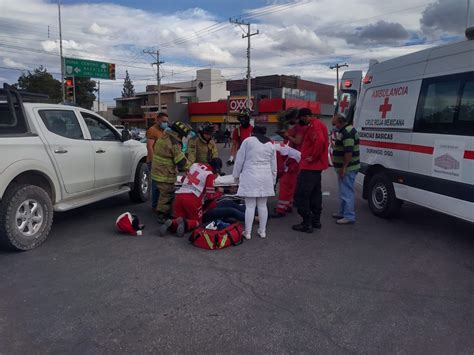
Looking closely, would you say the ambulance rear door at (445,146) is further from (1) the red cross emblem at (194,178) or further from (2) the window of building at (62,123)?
(2) the window of building at (62,123)

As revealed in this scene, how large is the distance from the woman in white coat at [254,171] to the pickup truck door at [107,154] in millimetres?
2361

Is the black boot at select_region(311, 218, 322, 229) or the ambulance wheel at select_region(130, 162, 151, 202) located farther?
the ambulance wheel at select_region(130, 162, 151, 202)

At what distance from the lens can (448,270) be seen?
4.48 m

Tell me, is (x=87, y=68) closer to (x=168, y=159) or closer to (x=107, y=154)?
(x=107, y=154)

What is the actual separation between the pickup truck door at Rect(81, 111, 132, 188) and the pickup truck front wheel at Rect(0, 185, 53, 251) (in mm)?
1246

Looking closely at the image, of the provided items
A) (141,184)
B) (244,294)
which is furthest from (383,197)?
(141,184)

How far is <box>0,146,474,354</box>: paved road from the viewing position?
3.01m

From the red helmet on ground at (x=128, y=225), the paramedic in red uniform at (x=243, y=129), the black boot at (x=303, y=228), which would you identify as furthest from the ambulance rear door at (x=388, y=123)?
the red helmet on ground at (x=128, y=225)

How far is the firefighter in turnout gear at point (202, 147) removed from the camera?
6887 mm

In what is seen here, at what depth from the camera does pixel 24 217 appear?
4.87 m

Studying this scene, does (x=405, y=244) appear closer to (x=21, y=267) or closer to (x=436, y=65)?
(x=436, y=65)

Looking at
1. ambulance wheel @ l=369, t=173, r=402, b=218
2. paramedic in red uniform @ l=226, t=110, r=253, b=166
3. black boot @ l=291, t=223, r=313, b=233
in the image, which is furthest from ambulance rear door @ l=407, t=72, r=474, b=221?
paramedic in red uniform @ l=226, t=110, r=253, b=166

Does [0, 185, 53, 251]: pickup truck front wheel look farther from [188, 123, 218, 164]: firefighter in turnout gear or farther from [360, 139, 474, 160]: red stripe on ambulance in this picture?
[360, 139, 474, 160]: red stripe on ambulance

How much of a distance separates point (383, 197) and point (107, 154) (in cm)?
467
